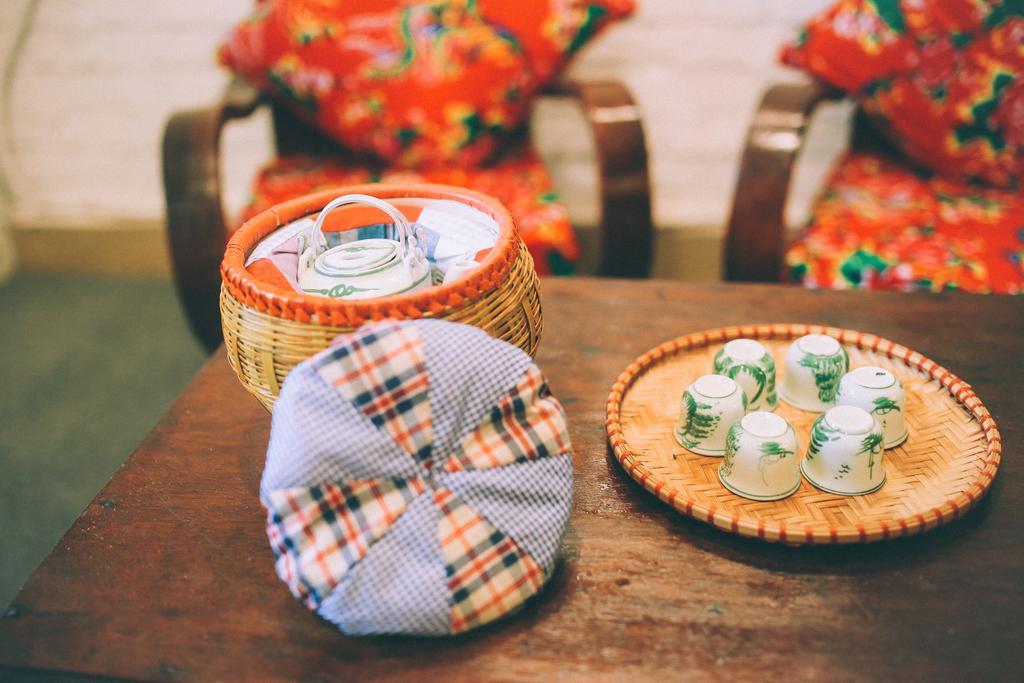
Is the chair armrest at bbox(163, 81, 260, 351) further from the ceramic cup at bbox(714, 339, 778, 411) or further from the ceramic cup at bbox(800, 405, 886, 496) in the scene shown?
the ceramic cup at bbox(800, 405, 886, 496)

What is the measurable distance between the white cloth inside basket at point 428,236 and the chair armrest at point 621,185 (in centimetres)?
74

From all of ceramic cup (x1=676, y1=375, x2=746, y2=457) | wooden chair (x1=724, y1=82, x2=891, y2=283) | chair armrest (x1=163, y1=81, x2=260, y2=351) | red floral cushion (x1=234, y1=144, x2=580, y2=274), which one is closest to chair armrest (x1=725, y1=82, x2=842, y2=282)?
wooden chair (x1=724, y1=82, x2=891, y2=283)

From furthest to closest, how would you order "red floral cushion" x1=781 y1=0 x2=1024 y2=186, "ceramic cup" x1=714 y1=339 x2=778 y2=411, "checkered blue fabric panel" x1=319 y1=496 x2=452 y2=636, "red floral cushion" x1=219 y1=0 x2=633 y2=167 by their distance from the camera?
"red floral cushion" x1=219 y1=0 x2=633 y2=167 < "red floral cushion" x1=781 y1=0 x2=1024 y2=186 < "ceramic cup" x1=714 y1=339 x2=778 y2=411 < "checkered blue fabric panel" x1=319 y1=496 x2=452 y2=636

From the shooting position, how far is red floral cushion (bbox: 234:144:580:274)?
152 centimetres

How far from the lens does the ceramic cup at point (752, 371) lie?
0.85 metres

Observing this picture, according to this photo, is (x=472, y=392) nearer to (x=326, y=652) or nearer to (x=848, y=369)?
(x=326, y=652)

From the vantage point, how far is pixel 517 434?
2.22ft

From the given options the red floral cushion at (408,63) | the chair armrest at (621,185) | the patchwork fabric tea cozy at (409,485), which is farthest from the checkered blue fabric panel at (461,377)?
the red floral cushion at (408,63)

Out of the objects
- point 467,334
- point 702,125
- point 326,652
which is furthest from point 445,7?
point 326,652

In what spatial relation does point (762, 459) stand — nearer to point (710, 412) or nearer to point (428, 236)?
point (710, 412)

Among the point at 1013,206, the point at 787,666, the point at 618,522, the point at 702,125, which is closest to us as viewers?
the point at 787,666

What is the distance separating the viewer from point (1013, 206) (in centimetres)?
150

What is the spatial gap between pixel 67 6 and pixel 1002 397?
237 cm

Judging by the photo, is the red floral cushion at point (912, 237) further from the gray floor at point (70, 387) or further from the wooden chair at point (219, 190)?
the gray floor at point (70, 387)
